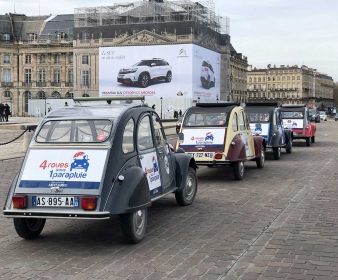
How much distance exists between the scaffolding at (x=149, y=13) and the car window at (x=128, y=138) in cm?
6621

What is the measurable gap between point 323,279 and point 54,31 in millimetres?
99621

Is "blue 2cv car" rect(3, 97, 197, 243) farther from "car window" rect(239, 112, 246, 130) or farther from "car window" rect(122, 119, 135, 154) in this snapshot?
"car window" rect(239, 112, 246, 130)

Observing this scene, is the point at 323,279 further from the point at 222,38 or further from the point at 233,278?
the point at 222,38

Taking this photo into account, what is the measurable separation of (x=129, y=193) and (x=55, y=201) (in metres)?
0.87

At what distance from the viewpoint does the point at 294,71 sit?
185 meters

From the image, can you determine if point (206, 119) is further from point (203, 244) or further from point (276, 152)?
point (203, 244)

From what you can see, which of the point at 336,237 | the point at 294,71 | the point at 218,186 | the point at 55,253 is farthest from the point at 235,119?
the point at 294,71

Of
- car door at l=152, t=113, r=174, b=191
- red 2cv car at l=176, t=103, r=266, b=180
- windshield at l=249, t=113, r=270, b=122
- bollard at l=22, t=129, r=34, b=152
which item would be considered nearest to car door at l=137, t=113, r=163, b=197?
car door at l=152, t=113, r=174, b=191

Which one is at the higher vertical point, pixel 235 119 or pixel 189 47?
pixel 189 47

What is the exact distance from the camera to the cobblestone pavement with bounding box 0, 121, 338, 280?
5781 mm

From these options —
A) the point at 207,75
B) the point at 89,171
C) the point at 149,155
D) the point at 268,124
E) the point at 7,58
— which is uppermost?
the point at 7,58

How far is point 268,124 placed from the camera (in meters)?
18.2

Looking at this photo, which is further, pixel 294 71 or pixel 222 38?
pixel 294 71

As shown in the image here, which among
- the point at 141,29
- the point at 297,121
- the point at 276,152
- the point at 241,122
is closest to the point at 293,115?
the point at 297,121
